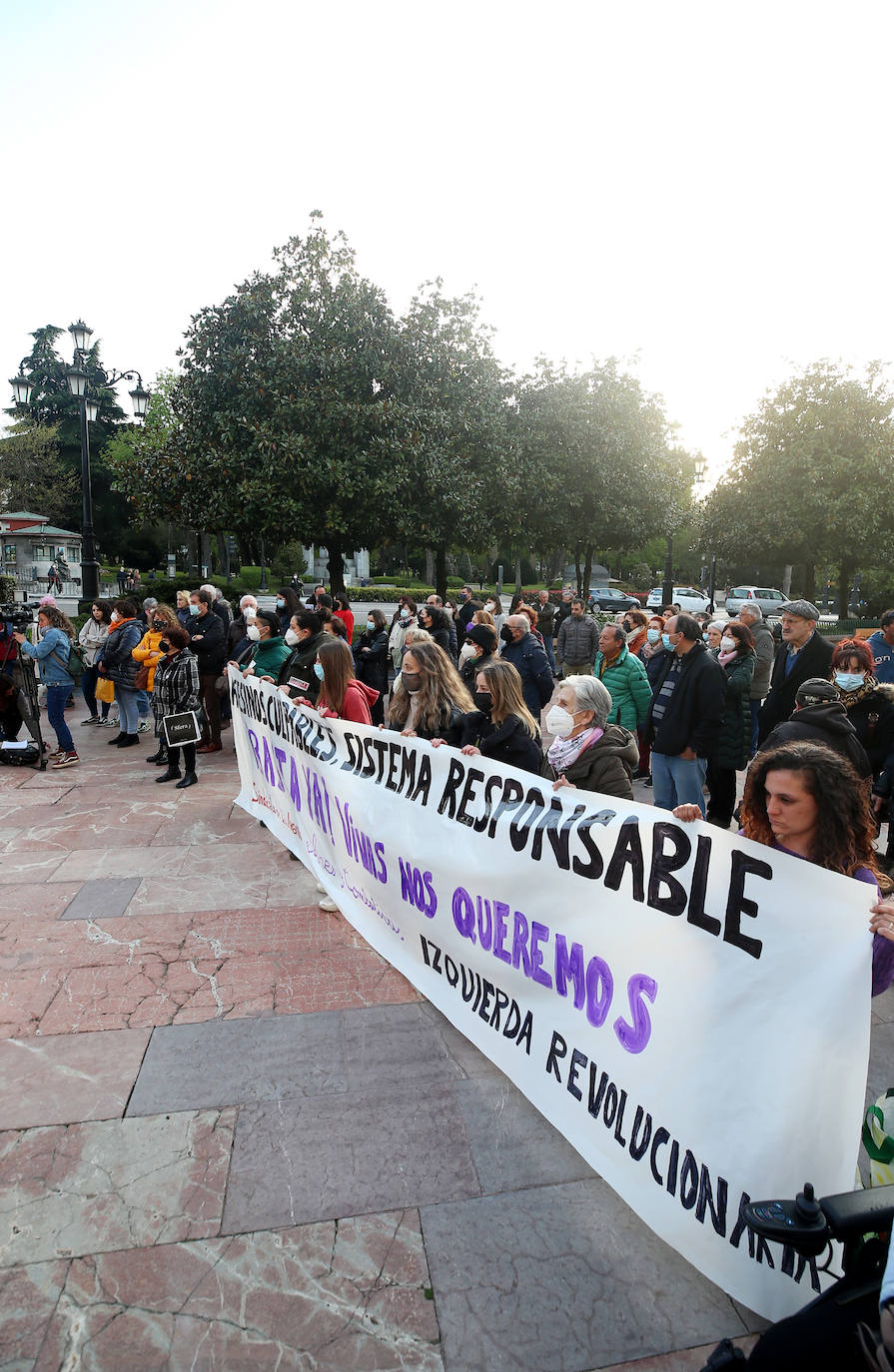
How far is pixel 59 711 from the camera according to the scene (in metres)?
8.87

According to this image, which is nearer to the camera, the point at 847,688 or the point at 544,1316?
the point at 544,1316

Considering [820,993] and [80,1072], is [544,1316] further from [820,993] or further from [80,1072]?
[80,1072]

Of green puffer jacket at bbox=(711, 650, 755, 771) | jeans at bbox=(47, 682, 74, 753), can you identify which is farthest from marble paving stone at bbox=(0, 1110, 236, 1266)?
jeans at bbox=(47, 682, 74, 753)

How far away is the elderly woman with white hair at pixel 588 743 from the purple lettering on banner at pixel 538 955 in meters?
0.69

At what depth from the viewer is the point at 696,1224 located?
91.4 inches

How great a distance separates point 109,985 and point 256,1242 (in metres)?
2.02

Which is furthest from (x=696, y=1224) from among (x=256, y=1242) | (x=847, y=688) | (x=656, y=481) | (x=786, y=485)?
(x=786, y=485)

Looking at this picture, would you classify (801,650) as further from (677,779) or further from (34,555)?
(34,555)

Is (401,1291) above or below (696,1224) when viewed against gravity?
below

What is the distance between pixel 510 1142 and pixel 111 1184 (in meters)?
1.43

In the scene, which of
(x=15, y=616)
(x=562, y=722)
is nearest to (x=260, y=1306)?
(x=562, y=722)

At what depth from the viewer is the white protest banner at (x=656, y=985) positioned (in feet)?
6.89

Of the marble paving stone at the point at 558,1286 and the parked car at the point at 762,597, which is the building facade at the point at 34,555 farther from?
the parked car at the point at 762,597

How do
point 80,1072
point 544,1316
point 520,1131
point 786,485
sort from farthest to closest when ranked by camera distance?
point 786,485
point 80,1072
point 520,1131
point 544,1316
